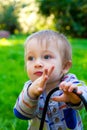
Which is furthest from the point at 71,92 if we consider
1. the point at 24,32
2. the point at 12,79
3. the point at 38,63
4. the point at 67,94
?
the point at 24,32

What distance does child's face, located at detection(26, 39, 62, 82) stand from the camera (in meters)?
1.94

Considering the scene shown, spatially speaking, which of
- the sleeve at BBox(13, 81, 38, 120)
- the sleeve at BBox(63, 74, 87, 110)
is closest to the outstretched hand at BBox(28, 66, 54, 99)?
the sleeve at BBox(13, 81, 38, 120)

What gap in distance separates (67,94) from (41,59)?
28cm

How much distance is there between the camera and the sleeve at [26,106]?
191 cm

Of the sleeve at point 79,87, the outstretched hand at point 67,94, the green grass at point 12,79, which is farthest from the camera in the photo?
the green grass at point 12,79

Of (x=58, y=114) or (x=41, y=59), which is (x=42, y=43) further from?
(x=58, y=114)

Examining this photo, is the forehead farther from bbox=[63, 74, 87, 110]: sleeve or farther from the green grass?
the green grass

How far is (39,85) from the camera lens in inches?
69.7

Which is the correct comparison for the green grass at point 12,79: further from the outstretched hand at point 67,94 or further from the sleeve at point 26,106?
the outstretched hand at point 67,94

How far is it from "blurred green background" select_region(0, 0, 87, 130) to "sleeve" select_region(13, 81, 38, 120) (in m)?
0.88

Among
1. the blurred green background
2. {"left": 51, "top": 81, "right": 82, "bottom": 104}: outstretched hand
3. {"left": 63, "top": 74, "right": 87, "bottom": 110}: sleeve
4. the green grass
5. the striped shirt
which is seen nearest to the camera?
{"left": 51, "top": 81, "right": 82, "bottom": 104}: outstretched hand

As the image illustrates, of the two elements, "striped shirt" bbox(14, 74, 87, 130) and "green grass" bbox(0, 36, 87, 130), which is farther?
"green grass" bbox(0, 36, 87, 130)

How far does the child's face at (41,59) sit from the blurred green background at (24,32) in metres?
0.96

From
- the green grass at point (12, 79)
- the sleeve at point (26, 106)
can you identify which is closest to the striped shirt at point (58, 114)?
the sleeve at point (26, 106)
